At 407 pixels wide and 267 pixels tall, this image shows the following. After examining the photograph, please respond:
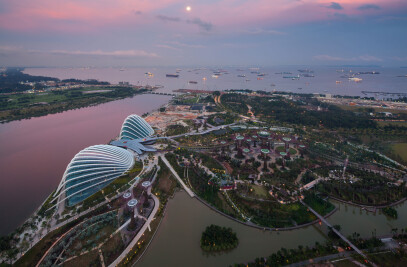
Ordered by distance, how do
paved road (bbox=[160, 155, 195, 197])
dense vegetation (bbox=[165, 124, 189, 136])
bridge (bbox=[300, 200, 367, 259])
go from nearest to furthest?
bridge (bbox=[300, 200, 367, 259]) → paved road (bbox=[160, 155, 195, 197]) → dense vegetation (bbox=[165, 124, 189, 136])

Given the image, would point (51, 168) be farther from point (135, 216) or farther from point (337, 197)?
point (337, 197)

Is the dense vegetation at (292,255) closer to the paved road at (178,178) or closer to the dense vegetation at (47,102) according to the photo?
the paved road at (178,178)

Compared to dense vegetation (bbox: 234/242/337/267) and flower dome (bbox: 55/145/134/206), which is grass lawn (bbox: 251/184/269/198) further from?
flower dome (bbox: 55/145/134/206)

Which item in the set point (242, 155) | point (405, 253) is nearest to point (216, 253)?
point (405, 253)

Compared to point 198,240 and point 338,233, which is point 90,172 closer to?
point 198,240

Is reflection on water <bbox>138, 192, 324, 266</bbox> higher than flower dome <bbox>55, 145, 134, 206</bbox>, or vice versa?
flower dome <bbox>55, 145, 134, 206</bbox>

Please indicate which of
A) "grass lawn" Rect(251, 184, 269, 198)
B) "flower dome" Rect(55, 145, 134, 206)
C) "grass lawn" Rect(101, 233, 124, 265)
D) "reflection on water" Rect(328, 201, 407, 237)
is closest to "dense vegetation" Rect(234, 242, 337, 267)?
"reflection on water" Rect(328, 201, 407, 237)
